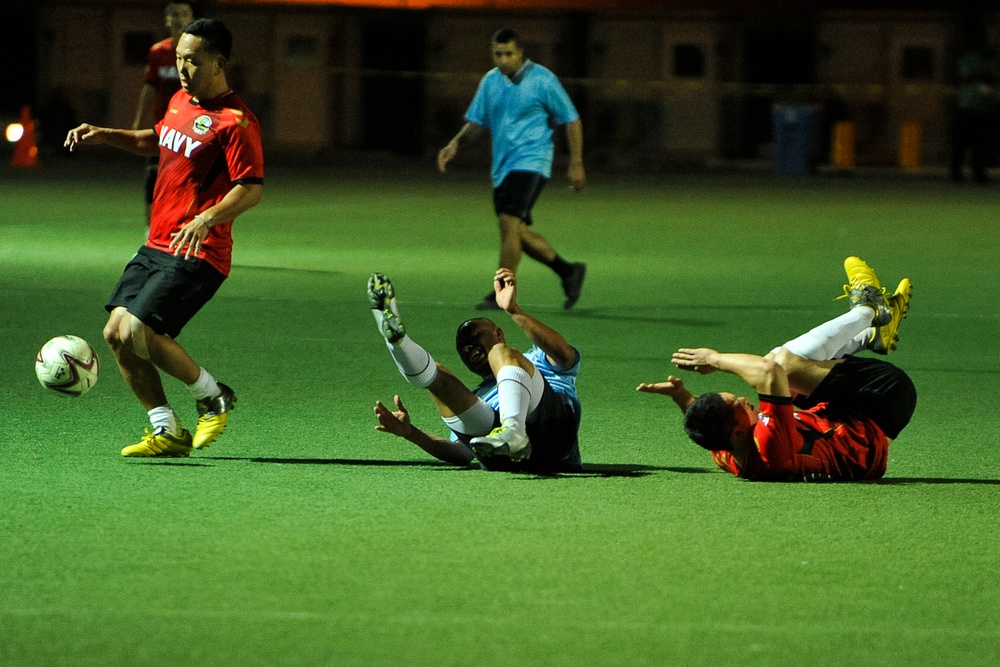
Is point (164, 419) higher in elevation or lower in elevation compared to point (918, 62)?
lower

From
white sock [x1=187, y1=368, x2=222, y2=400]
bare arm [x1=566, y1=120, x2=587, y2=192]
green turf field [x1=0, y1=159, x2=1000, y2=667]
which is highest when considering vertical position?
bare arm [x1=566, y1=120, x2=587, y2=192]

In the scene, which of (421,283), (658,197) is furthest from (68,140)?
(658,197)

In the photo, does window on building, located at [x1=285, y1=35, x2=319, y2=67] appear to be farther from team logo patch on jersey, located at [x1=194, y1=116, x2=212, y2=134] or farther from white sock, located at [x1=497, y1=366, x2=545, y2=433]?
white sock, located at [x1=497, y1=366, x2=545, y2=433]

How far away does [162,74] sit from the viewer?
14.8 meters

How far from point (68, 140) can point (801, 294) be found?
7759 millimetres

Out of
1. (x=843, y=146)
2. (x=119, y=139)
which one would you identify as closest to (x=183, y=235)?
(x=119, y=139)

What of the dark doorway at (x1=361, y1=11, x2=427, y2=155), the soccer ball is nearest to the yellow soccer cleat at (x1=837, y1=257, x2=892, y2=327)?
the soccer ball

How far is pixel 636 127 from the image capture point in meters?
35.1

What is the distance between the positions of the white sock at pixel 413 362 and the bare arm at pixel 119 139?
1.59 meters

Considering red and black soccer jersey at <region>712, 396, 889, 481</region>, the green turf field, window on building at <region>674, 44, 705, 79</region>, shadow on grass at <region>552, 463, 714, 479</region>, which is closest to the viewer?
the green turf field

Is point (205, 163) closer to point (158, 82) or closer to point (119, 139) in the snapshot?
point (119, 139)

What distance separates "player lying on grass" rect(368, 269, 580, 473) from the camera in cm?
723

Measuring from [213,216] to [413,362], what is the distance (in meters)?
1.06

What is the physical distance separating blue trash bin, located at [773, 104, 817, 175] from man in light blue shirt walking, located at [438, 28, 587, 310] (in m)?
19.0
